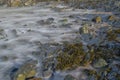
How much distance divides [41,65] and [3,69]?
1.32 metres

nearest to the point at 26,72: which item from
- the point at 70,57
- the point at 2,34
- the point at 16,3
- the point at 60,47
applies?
the point at 70,57

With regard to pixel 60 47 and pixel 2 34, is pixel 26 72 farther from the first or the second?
pixel 2 34

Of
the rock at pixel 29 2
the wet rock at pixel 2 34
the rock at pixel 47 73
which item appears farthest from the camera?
the rock at pixel 29 2

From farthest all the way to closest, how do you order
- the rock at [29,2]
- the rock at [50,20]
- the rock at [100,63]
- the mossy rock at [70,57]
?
the rock at [29,2] < the rock at [50,20] < the mossy rock at [70,57] < the rock at [100,63]

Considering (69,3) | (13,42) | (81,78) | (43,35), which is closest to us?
(81,78)

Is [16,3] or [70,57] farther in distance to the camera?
[16,3]

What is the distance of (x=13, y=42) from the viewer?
460 inches

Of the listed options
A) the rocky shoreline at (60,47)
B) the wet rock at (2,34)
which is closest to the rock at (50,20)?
the rocky shoreline at (60,47)

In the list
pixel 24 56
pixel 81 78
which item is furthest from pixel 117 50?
pixel 24 56

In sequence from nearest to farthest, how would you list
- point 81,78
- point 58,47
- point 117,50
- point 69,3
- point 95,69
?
point 81,78
point 95,69
point 117,50
point 58,47
point 69,3

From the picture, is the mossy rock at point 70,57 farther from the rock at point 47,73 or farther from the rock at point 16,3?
the rock at point 16,3

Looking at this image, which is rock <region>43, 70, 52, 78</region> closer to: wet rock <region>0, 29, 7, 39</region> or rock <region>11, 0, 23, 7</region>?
wet rock <region>0, 29, 7, 39</region>

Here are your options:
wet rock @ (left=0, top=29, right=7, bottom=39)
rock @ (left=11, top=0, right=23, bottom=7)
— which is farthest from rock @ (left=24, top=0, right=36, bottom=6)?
wet rock @ (left=0, top=29, right=7, bottom=39)

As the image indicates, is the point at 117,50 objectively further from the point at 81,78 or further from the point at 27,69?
the point at 27,69
